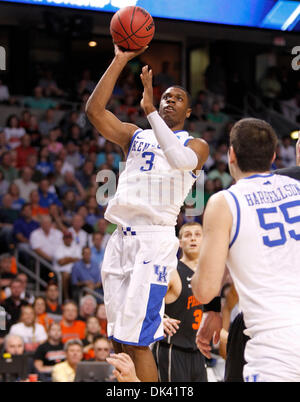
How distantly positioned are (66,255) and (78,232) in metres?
0.43

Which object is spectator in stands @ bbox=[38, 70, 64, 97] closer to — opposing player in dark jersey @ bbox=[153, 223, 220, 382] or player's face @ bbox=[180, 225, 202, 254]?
player's face @ bbox=[180, 225, 202, 254]

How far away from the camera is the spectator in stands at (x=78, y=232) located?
1003 centimetres

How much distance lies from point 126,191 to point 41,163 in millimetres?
6856

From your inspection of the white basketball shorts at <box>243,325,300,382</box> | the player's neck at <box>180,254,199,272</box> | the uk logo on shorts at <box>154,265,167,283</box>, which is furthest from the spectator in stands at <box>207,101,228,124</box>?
the white basketball shorts at <box>243,325,300,382</box>

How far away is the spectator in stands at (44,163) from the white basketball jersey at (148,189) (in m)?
6.57

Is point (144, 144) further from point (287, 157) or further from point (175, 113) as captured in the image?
point (287, 157)

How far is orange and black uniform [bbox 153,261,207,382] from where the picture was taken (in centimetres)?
564

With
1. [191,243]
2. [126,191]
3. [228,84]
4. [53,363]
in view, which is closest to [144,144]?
[126,191]

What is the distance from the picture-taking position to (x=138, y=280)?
424cm

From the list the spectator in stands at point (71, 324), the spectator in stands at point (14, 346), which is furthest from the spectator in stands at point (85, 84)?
the spectator in stands at point (14, 346)

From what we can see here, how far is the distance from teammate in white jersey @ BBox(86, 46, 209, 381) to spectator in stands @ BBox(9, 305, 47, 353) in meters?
4.12

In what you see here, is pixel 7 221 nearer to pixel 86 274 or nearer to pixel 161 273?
pixel 86 274

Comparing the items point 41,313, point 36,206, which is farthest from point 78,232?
point 41,313

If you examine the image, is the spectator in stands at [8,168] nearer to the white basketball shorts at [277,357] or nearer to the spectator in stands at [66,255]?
the spectator in stands at [66,255]
